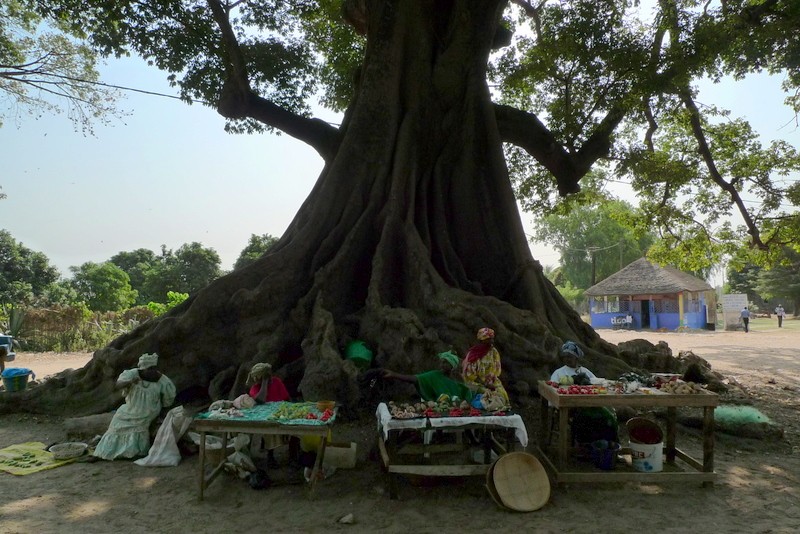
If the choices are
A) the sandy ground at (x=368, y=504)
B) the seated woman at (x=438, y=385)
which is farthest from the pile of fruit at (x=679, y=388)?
the seated woman at (x=438, y=385)

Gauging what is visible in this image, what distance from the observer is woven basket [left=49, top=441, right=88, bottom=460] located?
239 inches

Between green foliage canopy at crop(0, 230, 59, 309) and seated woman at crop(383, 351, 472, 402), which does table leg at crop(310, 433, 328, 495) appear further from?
green foliage canopy at crop(0, 230, 59, 309)

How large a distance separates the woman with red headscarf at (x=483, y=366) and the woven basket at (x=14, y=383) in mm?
6965

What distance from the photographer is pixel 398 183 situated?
8.77 m

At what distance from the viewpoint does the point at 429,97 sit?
966 cm

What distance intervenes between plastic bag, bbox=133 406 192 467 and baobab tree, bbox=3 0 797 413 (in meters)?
0.99

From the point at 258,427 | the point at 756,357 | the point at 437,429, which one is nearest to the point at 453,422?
the point at 437,429

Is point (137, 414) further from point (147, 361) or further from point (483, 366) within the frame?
point (483, 366)

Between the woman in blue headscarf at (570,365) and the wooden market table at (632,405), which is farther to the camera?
the woman in blue headscarf at (570,365)

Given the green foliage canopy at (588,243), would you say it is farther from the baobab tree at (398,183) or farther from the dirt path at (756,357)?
the baobab tree at (398,183)

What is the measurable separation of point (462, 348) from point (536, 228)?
50.7 meters

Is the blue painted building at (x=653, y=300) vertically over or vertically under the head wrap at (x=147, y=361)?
over

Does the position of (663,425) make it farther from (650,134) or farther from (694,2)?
(694,2)

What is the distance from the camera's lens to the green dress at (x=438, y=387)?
5.54 meters
